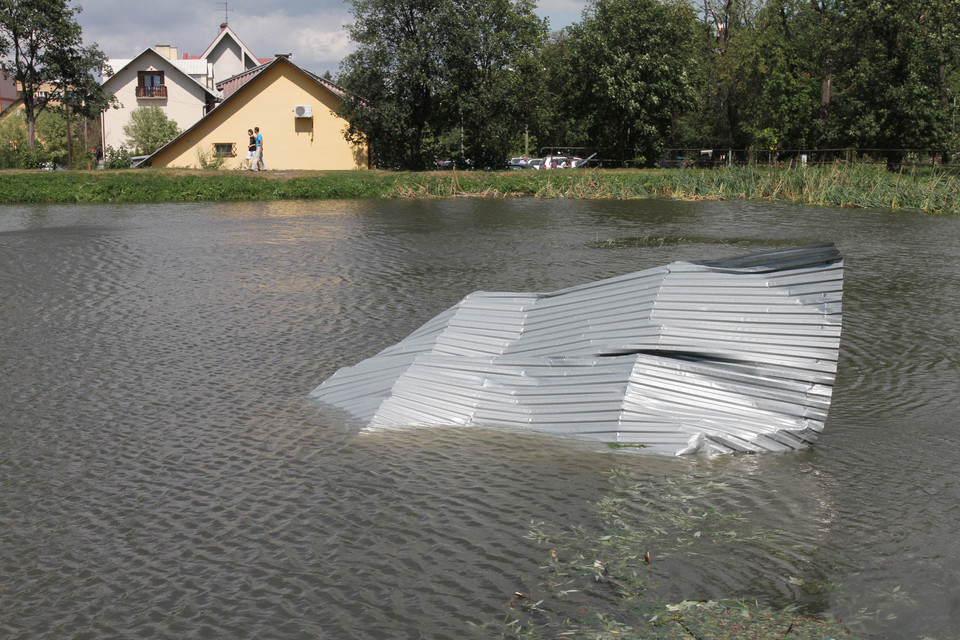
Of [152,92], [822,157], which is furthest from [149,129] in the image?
[822,157]

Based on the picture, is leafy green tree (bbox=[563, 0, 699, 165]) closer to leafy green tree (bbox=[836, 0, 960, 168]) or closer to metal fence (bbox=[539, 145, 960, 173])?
metal fence (bbox=[539, 145, 960, 173])

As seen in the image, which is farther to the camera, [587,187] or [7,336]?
[587,187]

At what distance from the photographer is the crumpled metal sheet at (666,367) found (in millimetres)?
6418

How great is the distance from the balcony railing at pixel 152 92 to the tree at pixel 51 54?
14654 mm

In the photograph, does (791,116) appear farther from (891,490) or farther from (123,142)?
(891,490)

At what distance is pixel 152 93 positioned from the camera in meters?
63.1

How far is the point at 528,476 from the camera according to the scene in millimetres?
6008

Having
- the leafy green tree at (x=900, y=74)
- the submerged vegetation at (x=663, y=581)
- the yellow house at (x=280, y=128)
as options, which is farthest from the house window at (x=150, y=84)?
the submerged vegetation at (x=663, y=581)

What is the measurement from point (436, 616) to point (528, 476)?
1.76m

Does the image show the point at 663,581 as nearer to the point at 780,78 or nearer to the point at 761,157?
the point at 761,157

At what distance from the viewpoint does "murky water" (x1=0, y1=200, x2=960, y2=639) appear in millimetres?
4512

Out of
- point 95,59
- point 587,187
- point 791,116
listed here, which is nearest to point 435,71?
point 587,187

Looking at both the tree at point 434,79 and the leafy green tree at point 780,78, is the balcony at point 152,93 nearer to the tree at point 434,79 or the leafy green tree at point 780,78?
the tree at point 434,79

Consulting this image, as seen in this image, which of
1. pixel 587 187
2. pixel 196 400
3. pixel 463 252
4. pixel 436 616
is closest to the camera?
pixel 436 616
